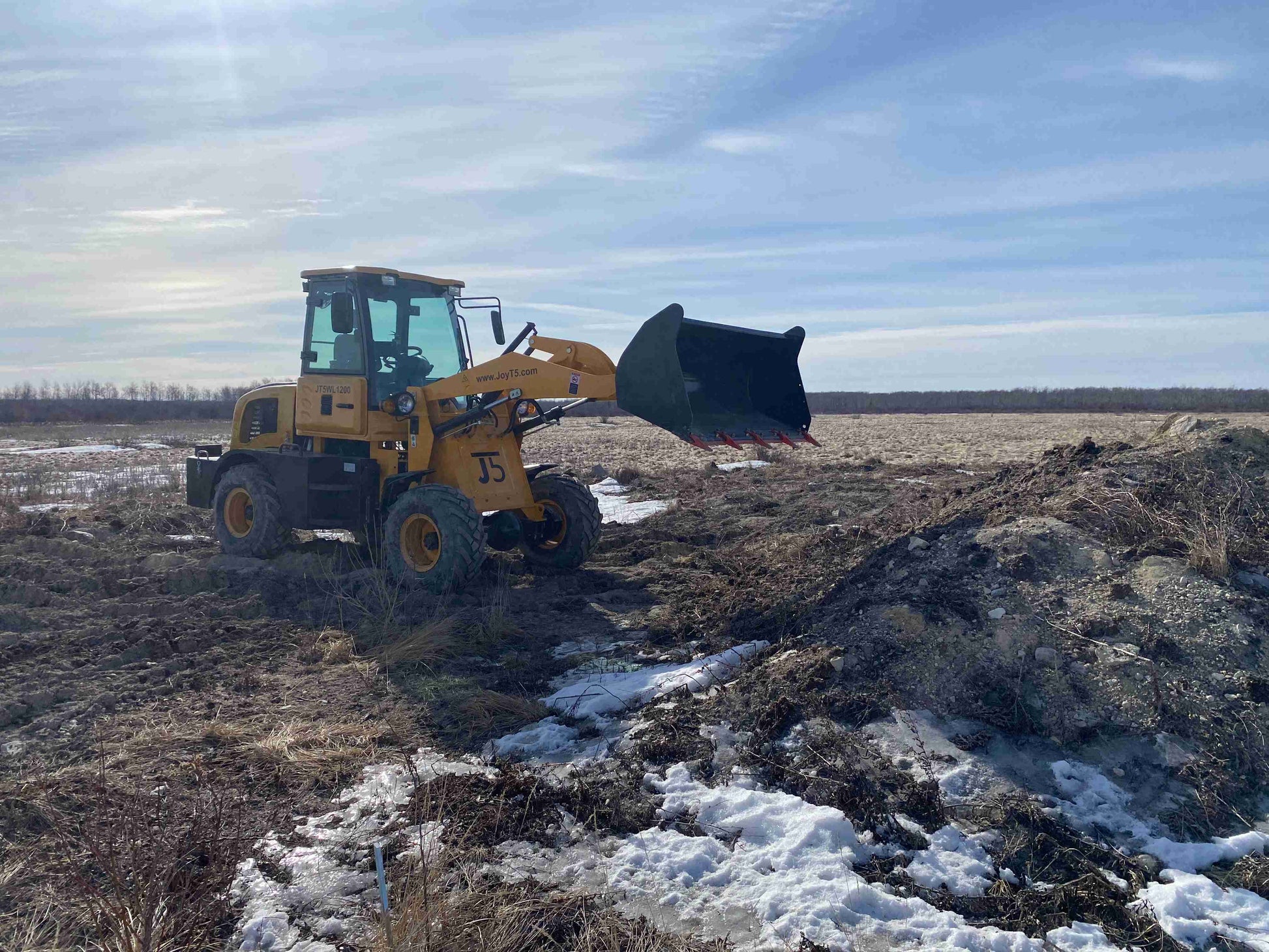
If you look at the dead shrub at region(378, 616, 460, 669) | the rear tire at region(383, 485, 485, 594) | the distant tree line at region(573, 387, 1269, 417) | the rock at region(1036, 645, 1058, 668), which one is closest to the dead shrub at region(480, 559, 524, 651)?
the dead shrub at region(378, 616, 460, 669)

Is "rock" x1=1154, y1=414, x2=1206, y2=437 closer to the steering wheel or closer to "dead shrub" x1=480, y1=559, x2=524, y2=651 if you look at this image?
"dead shrub" x1=480, y1=559, x2=524, y2=651

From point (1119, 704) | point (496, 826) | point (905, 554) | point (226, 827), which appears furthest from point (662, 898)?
point (905, 554)

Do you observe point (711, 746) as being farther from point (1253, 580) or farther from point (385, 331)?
point (385, 331)

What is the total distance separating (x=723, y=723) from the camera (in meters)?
5.27

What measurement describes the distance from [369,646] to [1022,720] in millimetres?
4926

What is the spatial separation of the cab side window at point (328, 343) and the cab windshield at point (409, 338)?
0.66 ft

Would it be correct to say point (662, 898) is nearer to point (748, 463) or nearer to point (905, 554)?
point (905, 554)

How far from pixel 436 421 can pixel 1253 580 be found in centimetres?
723

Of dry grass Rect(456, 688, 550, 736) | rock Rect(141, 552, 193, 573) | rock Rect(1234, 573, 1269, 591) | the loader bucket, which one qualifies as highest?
the loader bucket

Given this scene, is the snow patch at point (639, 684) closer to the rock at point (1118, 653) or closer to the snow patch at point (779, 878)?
the snow patch at point (779, 878)

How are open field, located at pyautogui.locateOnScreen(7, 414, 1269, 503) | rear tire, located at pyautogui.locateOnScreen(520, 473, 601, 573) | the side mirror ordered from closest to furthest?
the side mirror < rear tire, located at pyautogui.locateOnScreen(520, 473, 601, 573) < open field, located at pyautogui.locateOnScreen(7, 414, 1269, 503)

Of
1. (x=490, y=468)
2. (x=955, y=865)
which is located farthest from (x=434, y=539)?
(x=955, y=865)

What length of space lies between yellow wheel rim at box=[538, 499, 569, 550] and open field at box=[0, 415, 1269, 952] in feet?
3.70

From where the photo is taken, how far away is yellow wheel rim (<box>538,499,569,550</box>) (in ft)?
33.2
